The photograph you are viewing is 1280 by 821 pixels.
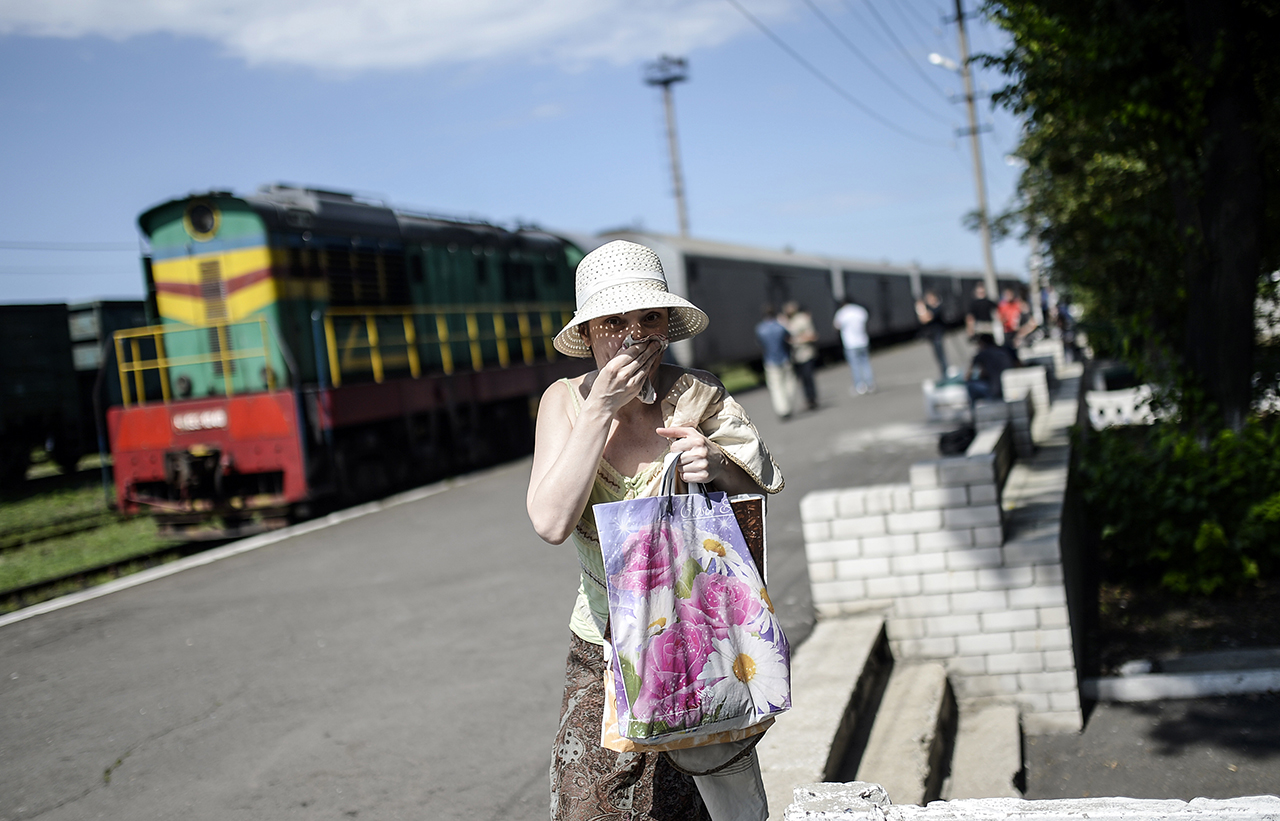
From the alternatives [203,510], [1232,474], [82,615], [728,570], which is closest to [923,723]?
[728,570]

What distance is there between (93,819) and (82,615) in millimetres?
3979

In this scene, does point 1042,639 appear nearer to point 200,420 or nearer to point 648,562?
point 648,562

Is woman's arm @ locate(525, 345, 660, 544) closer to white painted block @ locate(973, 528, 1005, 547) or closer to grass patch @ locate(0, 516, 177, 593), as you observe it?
white painted block @ locate(973, 528, 1005, 547)

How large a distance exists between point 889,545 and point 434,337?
1008cm

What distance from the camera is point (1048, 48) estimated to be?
684 cm

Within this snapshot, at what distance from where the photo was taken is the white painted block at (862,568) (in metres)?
5.32

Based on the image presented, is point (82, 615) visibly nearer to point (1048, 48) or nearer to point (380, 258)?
point (380, 258)

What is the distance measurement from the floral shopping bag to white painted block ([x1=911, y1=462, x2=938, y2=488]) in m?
3.18

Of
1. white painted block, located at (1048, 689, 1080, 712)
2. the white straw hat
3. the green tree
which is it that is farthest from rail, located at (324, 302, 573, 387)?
the white straw hat

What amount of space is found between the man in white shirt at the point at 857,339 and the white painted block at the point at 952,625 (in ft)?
42.3

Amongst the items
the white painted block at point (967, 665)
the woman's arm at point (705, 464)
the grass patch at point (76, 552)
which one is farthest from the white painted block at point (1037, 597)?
the grass patch at point (76, 552)

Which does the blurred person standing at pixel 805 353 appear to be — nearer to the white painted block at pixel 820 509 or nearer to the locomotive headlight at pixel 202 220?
the locomotive headlight at pixel 202 220

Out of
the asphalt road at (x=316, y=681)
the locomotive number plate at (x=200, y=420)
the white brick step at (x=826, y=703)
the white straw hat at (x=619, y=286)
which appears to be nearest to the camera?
the white straw hat at (x=619, y=286)

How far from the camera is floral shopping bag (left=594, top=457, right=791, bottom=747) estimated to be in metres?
2.17
